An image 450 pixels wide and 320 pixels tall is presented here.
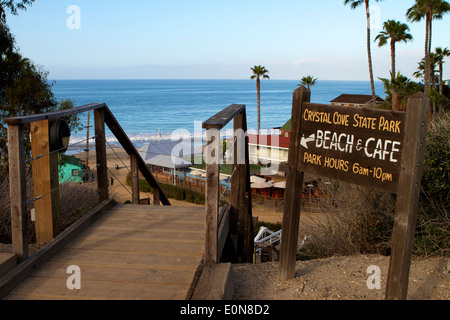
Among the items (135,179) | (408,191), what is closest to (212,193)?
(408,191)

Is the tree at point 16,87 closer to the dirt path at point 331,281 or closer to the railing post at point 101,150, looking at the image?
the railing post at point 101,150

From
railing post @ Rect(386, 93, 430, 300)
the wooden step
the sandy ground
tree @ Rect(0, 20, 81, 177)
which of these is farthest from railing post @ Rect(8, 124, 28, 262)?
tree @ Rect(0, 20, 81, 177)

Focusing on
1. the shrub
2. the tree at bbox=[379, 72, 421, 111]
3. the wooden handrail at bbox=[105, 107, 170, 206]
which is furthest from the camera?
the tree at bbox=[379, 72, 421, 111]

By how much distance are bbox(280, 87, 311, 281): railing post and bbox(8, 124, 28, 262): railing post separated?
2110mm

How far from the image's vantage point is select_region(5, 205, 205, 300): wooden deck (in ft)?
9.76

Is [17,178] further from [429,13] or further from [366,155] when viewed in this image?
[429,13]

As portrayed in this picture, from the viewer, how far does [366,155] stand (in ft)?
9.47

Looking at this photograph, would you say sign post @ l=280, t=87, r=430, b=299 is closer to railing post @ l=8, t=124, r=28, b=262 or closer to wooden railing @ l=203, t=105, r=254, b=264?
wooden railing @ l=203, t=105, r=254, b=264

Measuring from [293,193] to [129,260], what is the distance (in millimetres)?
1540

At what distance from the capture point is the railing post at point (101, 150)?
4859 millimetres

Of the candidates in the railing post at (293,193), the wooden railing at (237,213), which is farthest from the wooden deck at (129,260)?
the railing post at (293,193)

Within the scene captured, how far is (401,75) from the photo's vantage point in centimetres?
2733

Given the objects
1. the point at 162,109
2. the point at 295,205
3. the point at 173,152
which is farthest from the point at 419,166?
the point at 162,109

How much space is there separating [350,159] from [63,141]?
287cm
